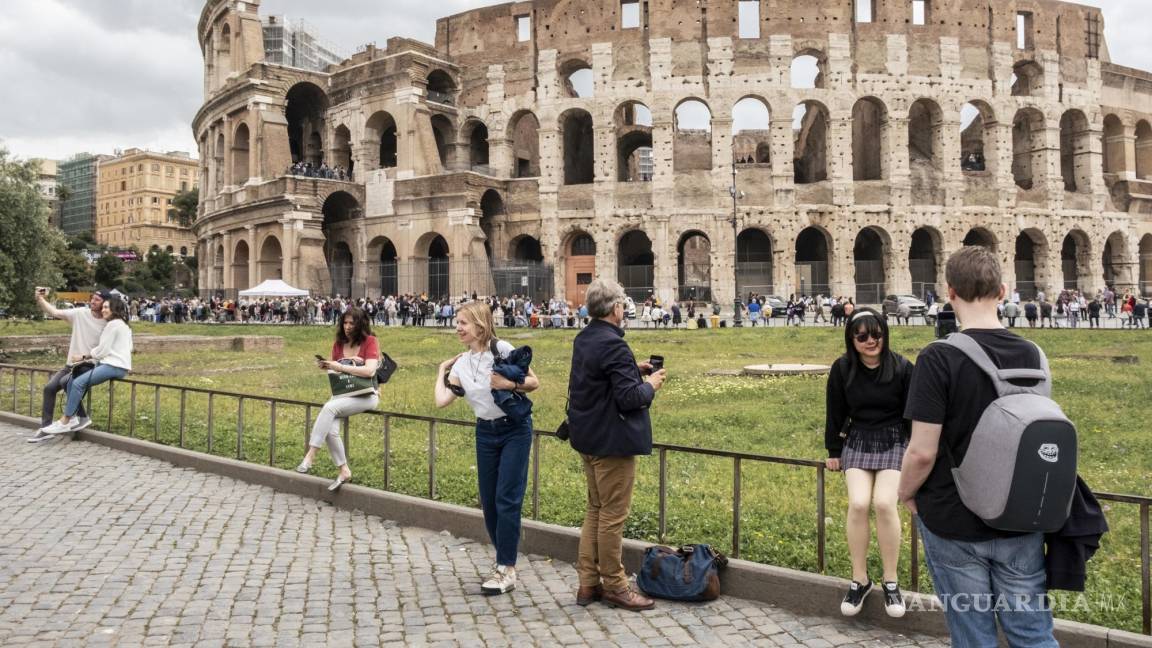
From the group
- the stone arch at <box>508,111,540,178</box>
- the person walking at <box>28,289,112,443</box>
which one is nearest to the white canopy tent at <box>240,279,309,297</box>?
the stone arch at <box>508,111,540,178</box>

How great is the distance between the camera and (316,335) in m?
27.3

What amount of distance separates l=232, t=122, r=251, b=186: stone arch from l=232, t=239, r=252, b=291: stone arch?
335cm

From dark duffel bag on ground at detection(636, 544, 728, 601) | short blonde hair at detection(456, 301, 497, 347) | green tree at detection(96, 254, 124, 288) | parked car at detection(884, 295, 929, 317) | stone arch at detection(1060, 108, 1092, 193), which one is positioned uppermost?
stone arch at detection(1060, 108, 1092, 193)

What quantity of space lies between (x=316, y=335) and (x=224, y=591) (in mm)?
23487

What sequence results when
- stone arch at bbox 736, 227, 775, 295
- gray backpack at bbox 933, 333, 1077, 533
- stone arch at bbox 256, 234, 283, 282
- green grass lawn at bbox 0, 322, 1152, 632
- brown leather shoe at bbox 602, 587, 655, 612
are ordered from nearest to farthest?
gray backpack at bbox 933, 333, 1077, 533 → brown leather shoe at bbox 602, 587, 655, 612 → green grass lawn at bbox 0, 322, 1152, 632 → stone arch at bbox 736, 227, 775, 295 → stone arch at bbox 256, 234, 283, 282

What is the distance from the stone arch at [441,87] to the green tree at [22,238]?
71.1 ft

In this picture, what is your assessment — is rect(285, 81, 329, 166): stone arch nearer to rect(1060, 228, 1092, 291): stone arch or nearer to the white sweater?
the white sweater

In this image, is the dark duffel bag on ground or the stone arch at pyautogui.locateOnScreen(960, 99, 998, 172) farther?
the stone arch at pyautogui.locateOnScreen(960, 99, 998, 172)

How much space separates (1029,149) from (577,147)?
2210 cm

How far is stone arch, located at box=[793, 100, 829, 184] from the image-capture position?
39531mm

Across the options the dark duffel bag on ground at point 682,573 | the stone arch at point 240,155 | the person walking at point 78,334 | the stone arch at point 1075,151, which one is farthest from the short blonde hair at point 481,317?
the stone arch at point 1075,151

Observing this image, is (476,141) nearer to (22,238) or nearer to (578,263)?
(578,263)

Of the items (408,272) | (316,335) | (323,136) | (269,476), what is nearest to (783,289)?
(408,272)

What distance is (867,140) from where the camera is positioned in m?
39.8
